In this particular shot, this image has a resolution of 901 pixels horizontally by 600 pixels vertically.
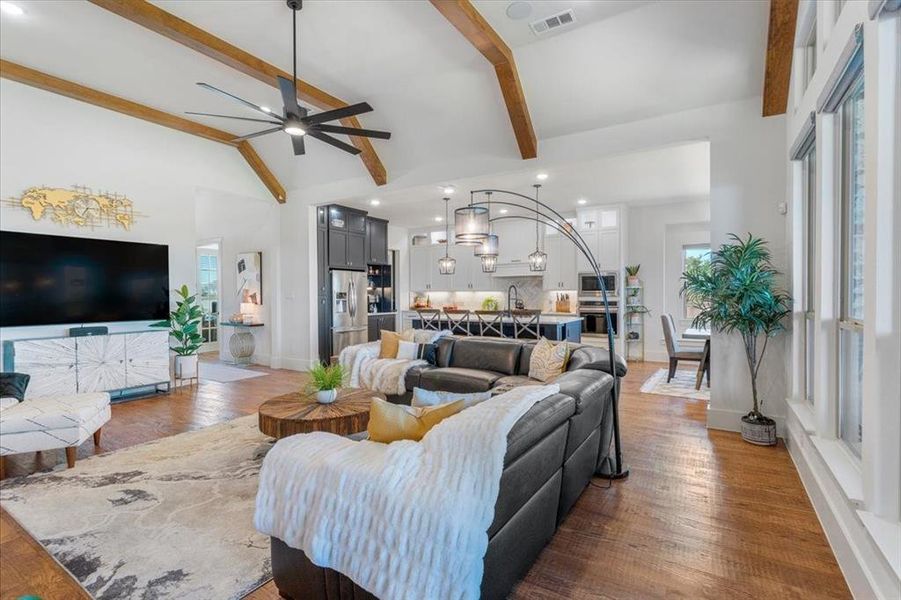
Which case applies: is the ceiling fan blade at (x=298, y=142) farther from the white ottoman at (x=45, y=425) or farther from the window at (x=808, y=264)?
the window at (x=808, y=264)

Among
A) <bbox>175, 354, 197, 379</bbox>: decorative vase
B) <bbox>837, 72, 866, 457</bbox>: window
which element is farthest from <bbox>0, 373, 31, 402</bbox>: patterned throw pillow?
<bbox>837, 72, 866, 457</bbox>: window

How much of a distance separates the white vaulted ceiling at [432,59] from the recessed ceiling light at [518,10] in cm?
6

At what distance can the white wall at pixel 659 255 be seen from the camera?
7699mm

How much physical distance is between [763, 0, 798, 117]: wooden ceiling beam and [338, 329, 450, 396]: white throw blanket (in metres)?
3.82

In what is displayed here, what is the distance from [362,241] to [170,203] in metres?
3.23

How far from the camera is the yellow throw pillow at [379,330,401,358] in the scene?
495cm

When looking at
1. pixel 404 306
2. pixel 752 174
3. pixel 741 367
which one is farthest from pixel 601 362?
pixel 404 306

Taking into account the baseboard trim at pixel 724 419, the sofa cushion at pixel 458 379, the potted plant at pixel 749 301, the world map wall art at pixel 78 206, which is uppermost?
the world map wall art at pixel 78 206

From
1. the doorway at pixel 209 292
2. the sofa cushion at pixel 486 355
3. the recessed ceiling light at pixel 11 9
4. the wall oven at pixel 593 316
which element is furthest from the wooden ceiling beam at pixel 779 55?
the doorway at pixel 209 292

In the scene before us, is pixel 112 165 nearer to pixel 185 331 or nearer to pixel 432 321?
pixel 185 331

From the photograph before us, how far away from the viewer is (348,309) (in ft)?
25.8

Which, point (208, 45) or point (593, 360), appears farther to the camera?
point (208, 45)

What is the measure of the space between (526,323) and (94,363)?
5300mm

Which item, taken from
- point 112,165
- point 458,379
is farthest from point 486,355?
A: point 112,165
